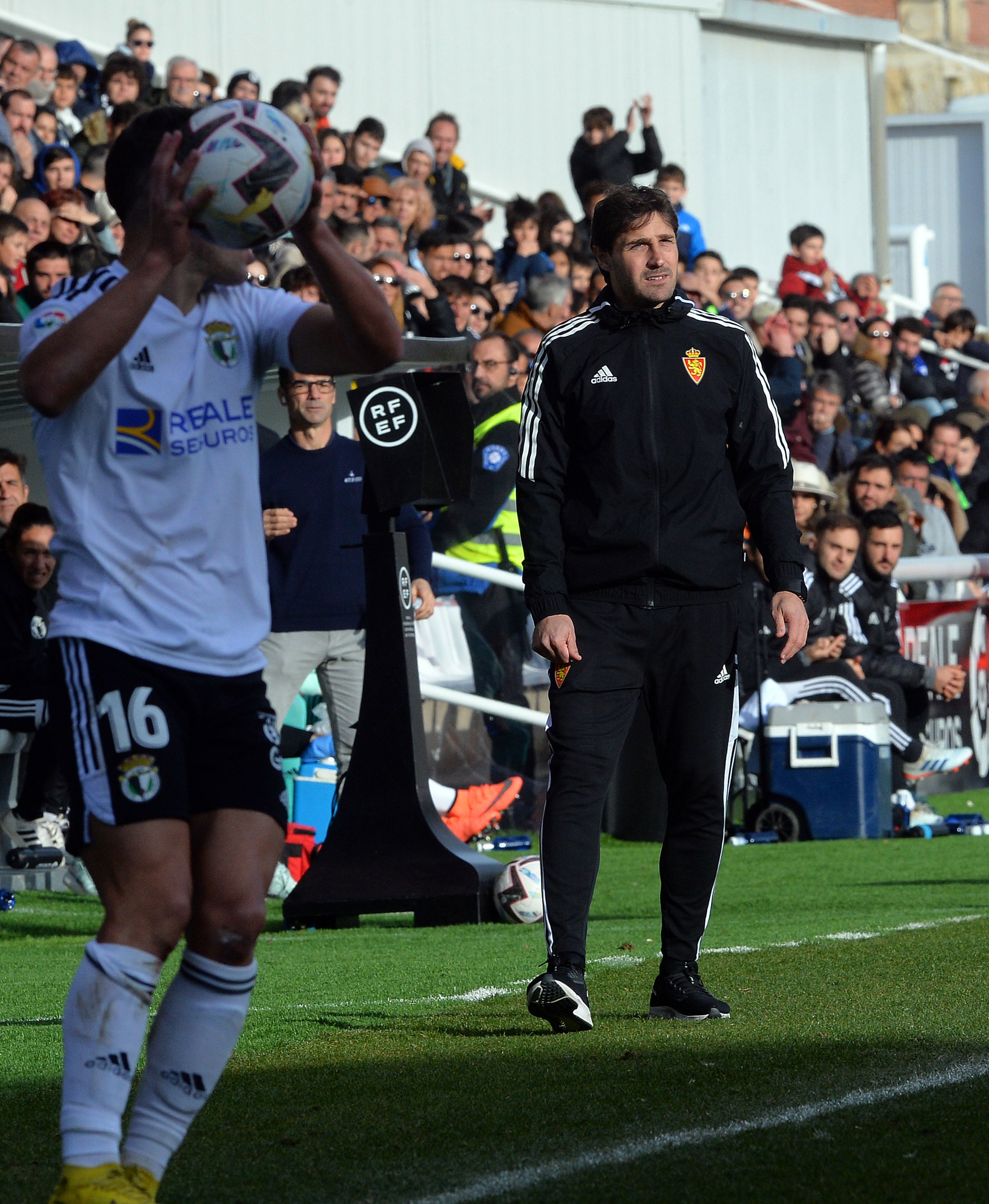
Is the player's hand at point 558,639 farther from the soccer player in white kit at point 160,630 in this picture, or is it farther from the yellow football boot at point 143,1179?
the yellow football boot at point 143,1179

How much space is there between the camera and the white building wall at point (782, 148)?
2745 cm

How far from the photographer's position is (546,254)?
1714cm

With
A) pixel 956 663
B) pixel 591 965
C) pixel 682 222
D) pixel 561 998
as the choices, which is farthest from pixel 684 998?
pixel 682 222

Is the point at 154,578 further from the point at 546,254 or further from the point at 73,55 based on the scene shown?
the point at 73,55

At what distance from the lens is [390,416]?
323 inches

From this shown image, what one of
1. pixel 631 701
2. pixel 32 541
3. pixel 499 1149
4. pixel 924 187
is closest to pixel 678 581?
pixel 631 701

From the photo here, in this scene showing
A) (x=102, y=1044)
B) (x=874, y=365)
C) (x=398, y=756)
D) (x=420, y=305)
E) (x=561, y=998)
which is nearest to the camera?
(x=102, y=1044)

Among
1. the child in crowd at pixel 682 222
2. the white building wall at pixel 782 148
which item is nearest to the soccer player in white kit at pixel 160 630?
the child in crowd at pixel 682 222

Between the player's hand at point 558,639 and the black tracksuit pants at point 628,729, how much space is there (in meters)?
0.07

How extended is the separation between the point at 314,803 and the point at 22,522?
2.02m

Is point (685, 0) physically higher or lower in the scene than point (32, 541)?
higher

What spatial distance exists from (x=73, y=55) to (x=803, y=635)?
14200 millimetres

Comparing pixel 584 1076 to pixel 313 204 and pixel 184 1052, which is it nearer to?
pixel 184 1052

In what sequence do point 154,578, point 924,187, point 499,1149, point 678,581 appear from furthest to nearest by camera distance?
point 924,187 < point 678,581 < point 499,1149 < point 154,578
